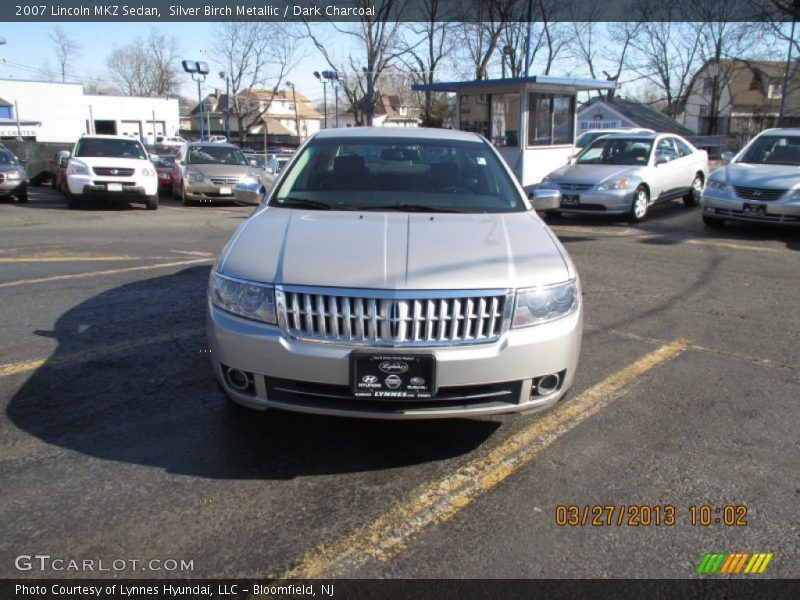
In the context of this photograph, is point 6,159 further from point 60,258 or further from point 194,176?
point 60,258

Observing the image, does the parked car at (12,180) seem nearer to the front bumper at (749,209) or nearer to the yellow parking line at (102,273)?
the yellow parking line at (102,273)

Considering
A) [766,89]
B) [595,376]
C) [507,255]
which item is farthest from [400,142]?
[766,89]

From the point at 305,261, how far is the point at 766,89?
70.6 meters

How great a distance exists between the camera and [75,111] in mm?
58156

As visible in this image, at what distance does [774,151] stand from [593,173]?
288 centimetres

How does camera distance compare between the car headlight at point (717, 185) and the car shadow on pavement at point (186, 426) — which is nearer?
the car shadow on pavement at point (186, 426)

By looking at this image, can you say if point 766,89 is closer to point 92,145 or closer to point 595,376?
point 92,145

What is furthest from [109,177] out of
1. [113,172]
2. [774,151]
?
[774,151]

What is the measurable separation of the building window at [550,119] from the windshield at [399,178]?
1240 centimetres

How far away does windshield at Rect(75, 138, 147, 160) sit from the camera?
1518cm

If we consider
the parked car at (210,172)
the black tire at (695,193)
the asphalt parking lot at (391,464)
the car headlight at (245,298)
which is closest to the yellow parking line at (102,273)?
the asphalt parking lot at (391,464)

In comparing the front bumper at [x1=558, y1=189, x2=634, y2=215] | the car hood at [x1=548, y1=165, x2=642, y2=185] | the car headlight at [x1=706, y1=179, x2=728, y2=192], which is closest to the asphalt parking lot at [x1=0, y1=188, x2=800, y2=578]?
the car headlight at [x1=706, y1=179, x2=728, y2=192]

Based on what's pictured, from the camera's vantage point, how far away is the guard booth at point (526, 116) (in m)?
16.3

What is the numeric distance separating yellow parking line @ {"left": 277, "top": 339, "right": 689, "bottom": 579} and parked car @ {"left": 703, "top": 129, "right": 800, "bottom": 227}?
7.20m
